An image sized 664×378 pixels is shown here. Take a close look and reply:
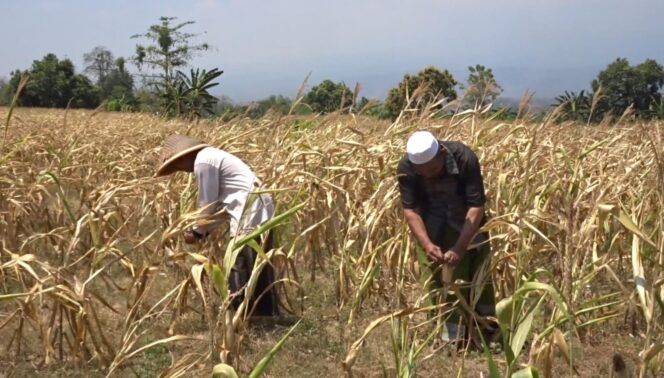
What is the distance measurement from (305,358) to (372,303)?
2.78ft

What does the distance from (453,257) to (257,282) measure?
59.3 inches

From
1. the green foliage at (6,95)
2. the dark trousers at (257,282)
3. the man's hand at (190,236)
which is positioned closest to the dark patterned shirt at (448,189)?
the dark trousers at (257,282)

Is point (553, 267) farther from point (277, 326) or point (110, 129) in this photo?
point (110, 129)

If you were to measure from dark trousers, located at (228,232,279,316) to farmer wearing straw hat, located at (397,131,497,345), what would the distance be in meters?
1.06

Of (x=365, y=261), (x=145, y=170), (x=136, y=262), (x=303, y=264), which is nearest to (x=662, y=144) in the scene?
(x=365, y=261)

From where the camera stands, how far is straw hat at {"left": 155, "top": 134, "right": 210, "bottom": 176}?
14.1 ft

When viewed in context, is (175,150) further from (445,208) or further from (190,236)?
(445,208)

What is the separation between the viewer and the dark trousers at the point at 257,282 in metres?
4.60

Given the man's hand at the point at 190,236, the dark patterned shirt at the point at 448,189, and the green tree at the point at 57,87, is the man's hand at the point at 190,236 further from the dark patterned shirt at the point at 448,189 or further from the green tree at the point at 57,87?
the green tree at the point at 57,87

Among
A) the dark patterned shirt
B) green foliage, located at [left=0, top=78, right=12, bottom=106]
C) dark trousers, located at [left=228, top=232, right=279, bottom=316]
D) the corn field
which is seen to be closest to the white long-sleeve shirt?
the corn field

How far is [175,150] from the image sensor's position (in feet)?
14.3

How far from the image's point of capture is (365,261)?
170 inches

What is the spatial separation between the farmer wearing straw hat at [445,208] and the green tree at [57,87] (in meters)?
37.5

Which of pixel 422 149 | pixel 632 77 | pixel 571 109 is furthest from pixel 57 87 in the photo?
pixel 422 149
